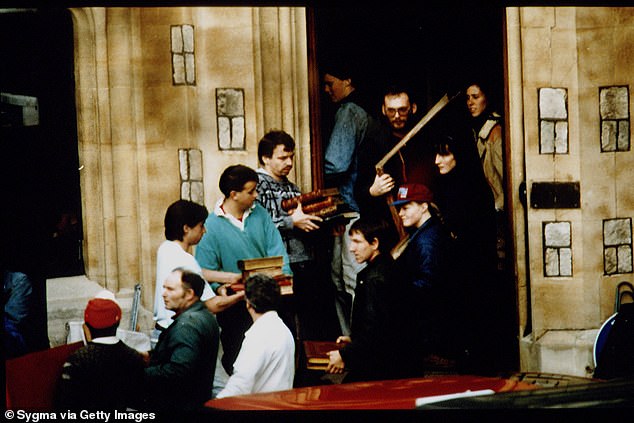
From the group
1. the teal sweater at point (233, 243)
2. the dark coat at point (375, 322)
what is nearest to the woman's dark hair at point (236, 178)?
the teal sweater at point (233, 243)

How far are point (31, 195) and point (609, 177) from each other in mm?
4181

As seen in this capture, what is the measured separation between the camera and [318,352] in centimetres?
813

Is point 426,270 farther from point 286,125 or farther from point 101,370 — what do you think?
point 101,370

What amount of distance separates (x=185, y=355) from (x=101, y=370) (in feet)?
1.82

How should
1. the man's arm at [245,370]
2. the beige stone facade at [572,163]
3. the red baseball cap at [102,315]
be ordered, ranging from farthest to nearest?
the beige stone facade at [572,163]
the red baseball cap at [102,315]
the man's arm at [245,370]

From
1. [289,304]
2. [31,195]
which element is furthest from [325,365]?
[31,195]

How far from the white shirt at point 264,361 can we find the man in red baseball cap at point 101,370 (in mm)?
616

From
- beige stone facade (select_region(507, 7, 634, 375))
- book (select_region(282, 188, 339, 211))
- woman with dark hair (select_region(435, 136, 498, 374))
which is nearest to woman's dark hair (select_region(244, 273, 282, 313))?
book (select_region(282, 188, 339, 211))

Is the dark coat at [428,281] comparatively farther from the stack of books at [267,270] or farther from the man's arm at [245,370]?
the man's arm at [245,370]

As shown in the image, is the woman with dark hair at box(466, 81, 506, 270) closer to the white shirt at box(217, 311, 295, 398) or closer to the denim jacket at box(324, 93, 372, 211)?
the denim jacket at box(324, 93, 372, 211)

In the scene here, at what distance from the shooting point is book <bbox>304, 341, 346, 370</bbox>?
807 centimetres

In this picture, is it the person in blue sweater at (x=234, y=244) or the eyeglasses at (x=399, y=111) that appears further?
the eyeglasses at (x=399, y=111)

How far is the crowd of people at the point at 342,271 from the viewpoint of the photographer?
768 cm

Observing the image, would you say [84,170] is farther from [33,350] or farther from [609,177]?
[609,177]
